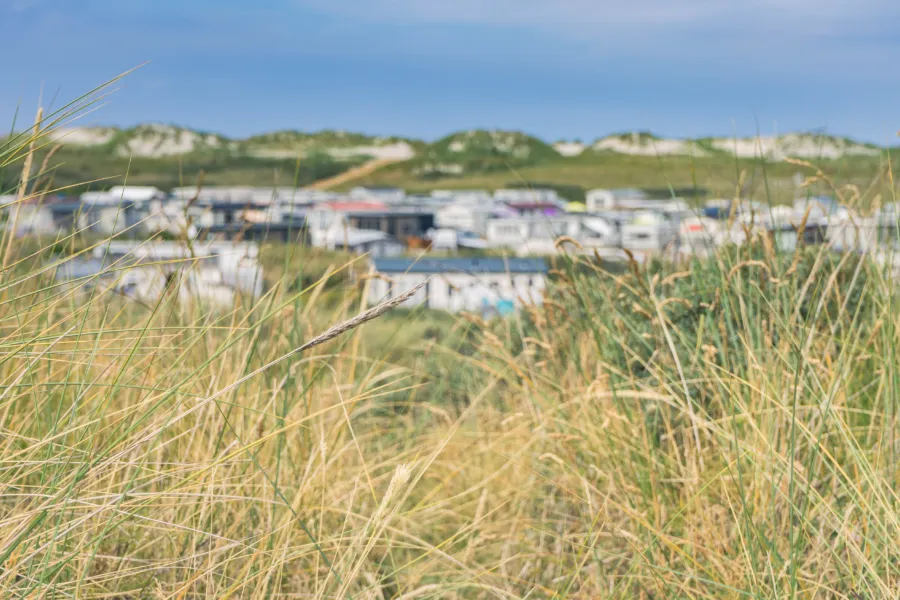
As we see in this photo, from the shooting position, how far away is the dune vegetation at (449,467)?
1137mm

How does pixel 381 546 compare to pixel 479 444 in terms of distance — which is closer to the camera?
pixel 381 546

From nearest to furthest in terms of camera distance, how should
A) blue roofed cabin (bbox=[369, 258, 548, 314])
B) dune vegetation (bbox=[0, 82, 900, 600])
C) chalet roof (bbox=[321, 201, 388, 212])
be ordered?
dune vegetation (bbox=[0, 82, 900, 600]) → blue roofed cabin (bbox=[369, 258, 548, 314]) → chalet roof (bbox=[321, 201, 388, 212])

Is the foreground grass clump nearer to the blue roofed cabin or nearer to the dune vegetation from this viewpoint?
the dune vegetation

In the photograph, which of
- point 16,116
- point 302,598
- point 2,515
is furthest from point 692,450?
point 16,116

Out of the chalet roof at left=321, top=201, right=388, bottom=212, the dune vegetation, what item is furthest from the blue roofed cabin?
the chalet roof at left=321, top=201, right=388, bottom=212

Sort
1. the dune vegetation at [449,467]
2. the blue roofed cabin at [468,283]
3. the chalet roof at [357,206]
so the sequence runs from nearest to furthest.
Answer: the dune vegetation at [449,467], the blue roofed cabin at [468,283], the chalet roof at [357,206]

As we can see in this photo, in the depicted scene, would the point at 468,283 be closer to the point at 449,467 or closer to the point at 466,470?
the point at 466,470

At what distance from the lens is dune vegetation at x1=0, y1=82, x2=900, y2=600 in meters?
1.14

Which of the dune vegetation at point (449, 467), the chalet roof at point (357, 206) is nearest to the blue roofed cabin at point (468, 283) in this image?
the dune vegetation at point (449, 467)

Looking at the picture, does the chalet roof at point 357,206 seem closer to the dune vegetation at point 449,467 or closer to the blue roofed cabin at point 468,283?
the blue roofed cabin at point 468,283

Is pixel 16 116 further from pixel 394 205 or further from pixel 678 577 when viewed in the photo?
pixel 394 205

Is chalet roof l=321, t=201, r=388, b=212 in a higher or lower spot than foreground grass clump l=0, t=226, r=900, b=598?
lower

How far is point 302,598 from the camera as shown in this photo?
147cm

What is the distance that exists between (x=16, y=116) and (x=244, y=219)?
685 millimetres
